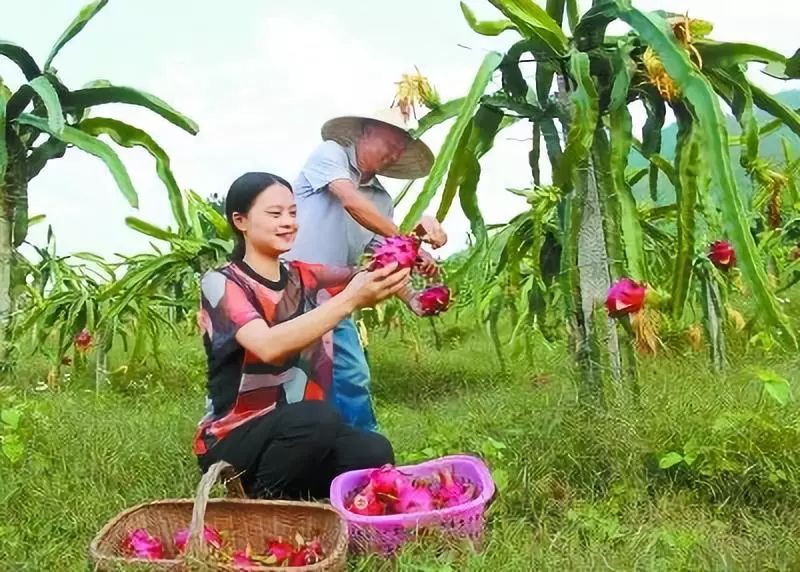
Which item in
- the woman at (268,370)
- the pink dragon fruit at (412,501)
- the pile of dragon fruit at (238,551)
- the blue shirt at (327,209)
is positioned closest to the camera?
the pile of dragon fruit at (238,551)

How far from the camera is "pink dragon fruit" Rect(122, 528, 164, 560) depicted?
85.6 inches

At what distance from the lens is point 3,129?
3492 millimetres

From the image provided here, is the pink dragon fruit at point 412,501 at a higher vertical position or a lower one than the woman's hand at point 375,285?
lower

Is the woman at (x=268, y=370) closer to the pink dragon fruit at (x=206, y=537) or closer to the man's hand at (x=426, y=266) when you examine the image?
the man's hand at (x=426, y=266)

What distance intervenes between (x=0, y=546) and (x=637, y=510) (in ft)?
5.12

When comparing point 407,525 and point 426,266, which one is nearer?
point 407,525

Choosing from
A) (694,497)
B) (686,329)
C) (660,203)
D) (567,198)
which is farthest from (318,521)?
(686,329)

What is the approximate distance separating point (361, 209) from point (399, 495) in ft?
3.16

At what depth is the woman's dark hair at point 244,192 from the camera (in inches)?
106

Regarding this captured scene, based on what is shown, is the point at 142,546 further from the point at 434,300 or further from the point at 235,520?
the point at 434,300

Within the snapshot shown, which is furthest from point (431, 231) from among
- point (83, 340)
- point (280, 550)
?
point (83, 340)

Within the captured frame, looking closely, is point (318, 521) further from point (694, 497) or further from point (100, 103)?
point (100, 103)

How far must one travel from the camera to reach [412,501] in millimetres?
2336

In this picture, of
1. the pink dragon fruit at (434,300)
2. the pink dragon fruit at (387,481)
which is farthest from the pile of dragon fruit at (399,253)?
the pink dragon fruit at (387,481)
